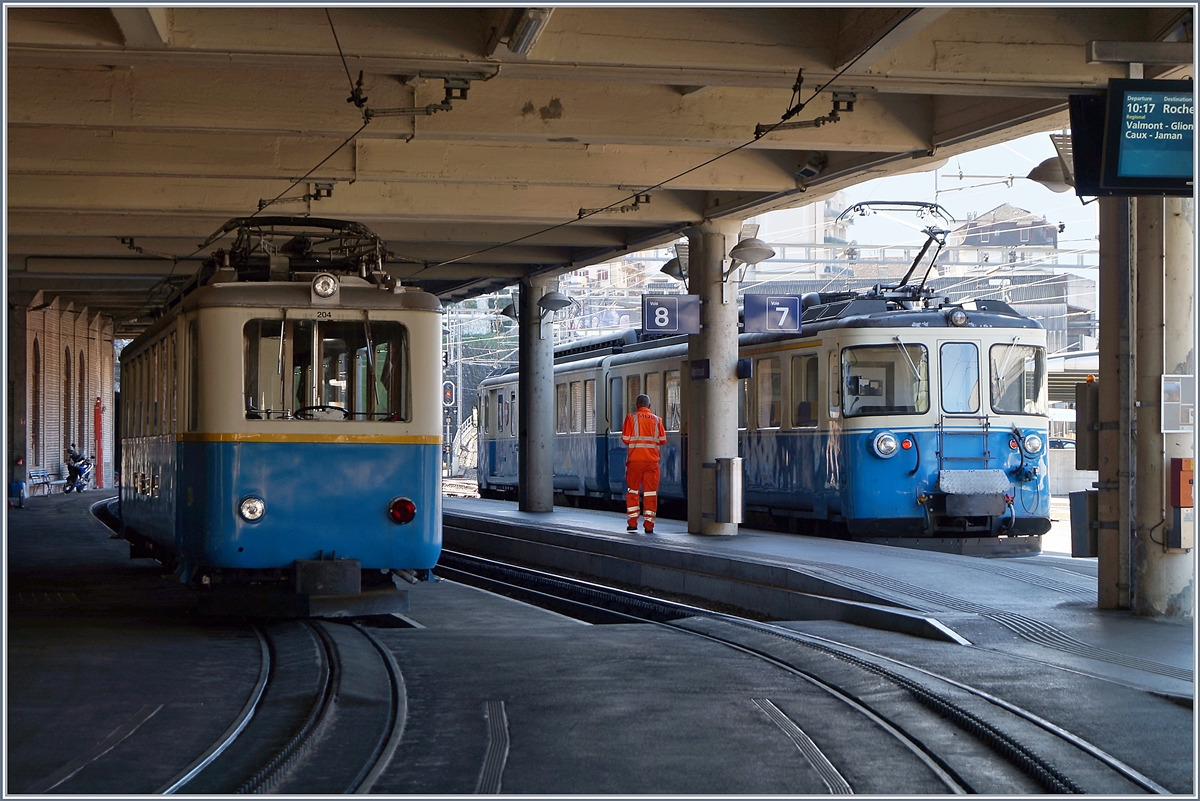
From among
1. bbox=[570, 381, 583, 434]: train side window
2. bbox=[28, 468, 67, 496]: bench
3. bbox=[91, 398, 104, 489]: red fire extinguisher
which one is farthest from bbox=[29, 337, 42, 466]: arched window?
bbox=[570, 381, 583, 434]: train side window

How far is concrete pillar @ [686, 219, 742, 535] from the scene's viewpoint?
18156 millimetres

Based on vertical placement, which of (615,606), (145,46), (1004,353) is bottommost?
(615,606)

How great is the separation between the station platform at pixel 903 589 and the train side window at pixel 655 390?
3.59 meters

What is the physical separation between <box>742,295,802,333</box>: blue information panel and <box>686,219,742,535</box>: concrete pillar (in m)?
0.81

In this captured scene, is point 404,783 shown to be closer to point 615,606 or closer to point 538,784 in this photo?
point 538,784

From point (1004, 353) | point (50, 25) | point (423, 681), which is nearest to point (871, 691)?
point (423, 681)

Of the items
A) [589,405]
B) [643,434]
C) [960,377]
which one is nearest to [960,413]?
[960,377]

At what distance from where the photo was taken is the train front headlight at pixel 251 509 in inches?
396

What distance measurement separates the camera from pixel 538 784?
5695 mm

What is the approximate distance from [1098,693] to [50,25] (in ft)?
28.0

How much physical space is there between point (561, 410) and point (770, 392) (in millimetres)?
9419

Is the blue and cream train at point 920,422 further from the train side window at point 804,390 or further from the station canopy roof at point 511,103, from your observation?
the station canopy roof at point 511,103

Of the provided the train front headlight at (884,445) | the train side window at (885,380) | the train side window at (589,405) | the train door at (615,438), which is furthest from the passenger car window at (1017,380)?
the train side window at (589,405)

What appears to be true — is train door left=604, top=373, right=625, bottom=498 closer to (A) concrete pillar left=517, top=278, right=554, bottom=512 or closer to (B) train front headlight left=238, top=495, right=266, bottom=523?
(A) concrete pillar left=517, top=278, right=554, bottom=512
